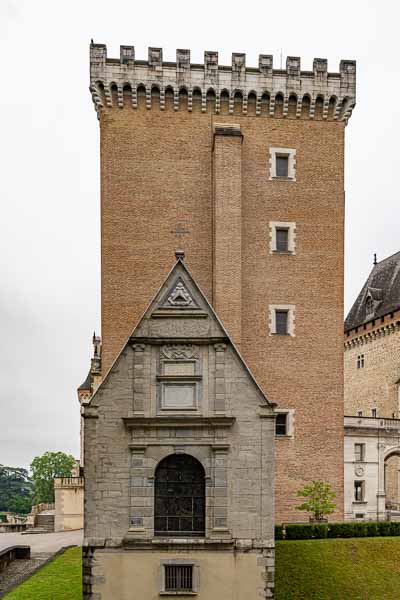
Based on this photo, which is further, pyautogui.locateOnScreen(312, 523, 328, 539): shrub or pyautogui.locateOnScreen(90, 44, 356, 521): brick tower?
pyautogui.locateOnScreen(90, 44, 356, 521): brick tower

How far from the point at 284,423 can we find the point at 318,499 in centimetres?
415

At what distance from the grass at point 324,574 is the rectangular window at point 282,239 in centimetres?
1483

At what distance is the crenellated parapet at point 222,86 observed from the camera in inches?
1363

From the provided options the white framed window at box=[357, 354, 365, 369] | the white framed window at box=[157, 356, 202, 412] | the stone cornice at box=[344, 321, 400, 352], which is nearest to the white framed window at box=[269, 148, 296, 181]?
the white framed window at box=[157, 356, 202, 412]

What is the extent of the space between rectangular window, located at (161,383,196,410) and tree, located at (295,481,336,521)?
1180 cm

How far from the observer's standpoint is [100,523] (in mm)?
22891

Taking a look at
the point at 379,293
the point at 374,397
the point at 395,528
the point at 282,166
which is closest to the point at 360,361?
the point at 374,397

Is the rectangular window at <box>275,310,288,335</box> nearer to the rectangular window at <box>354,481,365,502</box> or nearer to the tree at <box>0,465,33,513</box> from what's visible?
the rectangular window at <box>354,481,365,502</box>

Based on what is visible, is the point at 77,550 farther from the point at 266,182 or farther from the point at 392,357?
the point at 392,357

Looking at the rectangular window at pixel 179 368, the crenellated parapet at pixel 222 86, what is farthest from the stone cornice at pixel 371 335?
the rectangular window at pixel 179 368

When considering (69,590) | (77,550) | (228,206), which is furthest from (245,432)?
(77,550)

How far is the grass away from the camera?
24609mm

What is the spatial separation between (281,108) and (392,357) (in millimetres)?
29267

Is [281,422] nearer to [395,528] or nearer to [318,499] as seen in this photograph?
[318,499]
